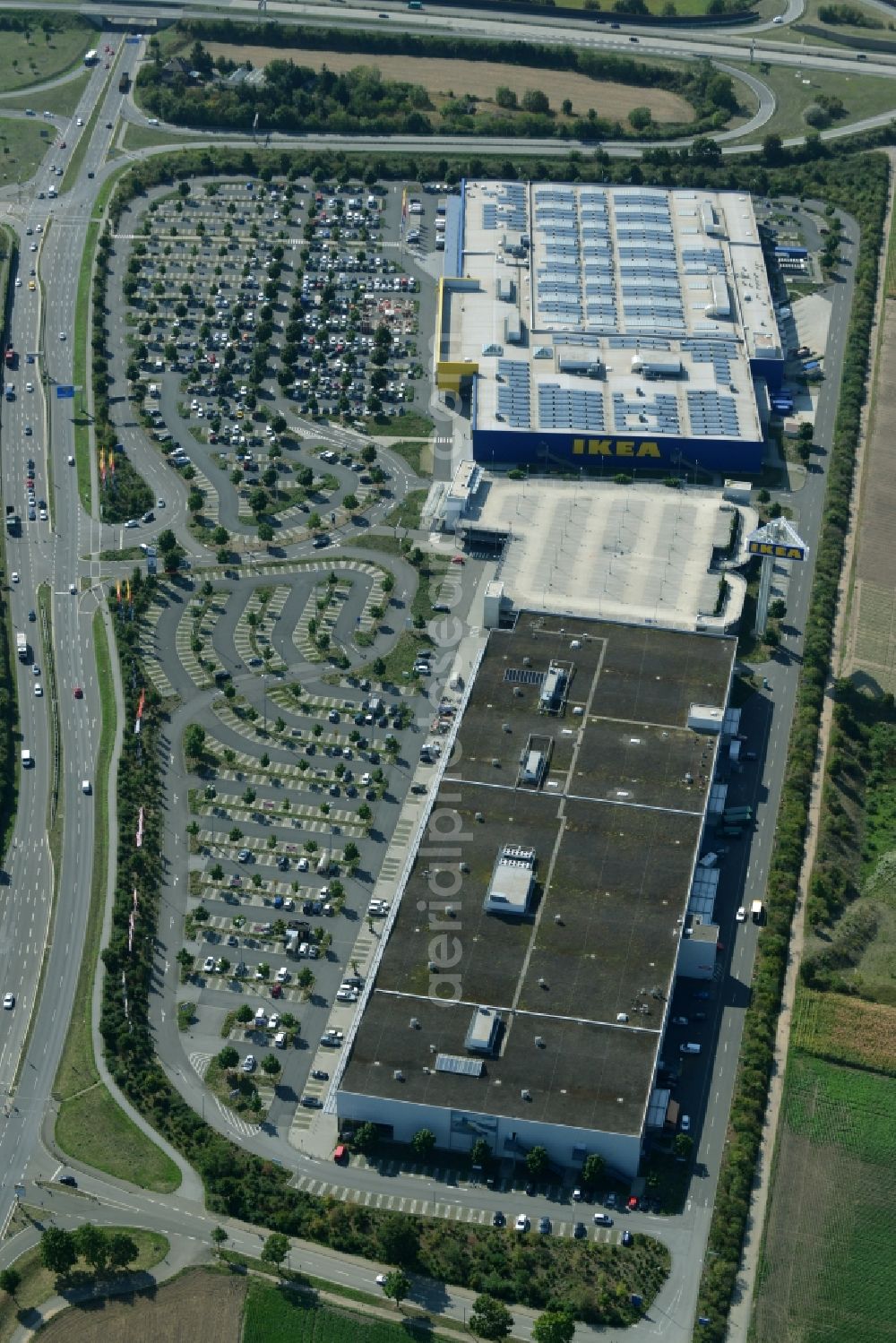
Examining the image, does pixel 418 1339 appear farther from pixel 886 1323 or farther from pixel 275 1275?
pixel 886 1323

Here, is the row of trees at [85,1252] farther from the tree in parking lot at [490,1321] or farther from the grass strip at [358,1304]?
the tree in parking lot at [490,1321]

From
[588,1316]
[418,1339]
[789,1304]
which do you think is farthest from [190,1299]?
[789,1304]

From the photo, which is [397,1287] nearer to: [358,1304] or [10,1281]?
[358,1304]

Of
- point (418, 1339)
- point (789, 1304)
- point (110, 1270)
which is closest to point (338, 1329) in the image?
point (418, 1339)

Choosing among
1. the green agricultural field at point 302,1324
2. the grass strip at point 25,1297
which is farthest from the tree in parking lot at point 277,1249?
the grass strip at point 25,1297

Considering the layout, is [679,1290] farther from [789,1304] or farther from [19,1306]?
[19,1306]

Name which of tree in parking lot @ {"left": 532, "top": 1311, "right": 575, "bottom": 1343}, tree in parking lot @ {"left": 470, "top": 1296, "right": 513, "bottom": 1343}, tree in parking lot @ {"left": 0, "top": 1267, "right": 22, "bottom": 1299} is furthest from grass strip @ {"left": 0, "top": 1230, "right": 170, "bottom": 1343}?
tree in parking lot @ {"left": 532, "top": 1311, "right": 575, "bottom": 1343}

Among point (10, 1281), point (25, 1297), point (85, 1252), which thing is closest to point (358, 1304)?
point (85, 1252)
